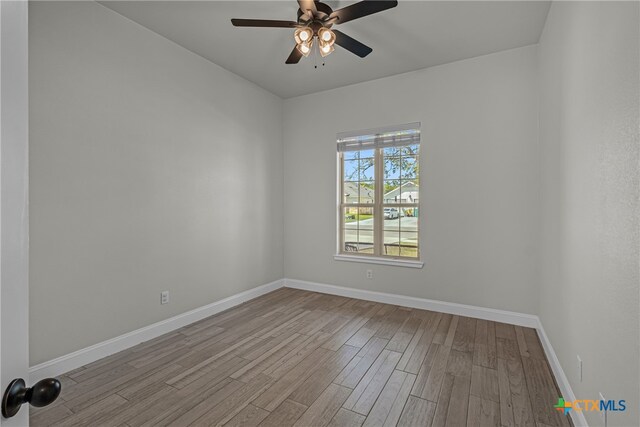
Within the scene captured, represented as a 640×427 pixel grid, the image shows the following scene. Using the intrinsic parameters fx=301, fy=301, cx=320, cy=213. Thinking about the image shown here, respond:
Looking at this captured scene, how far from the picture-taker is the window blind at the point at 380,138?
381cm

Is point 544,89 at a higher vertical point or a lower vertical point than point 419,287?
higher

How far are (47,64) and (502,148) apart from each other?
4166mm

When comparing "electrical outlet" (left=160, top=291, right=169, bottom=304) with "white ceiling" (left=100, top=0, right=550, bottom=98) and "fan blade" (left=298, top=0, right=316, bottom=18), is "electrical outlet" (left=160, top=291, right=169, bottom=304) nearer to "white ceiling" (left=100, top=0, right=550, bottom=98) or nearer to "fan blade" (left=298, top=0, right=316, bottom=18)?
Answer: "white ceiling" (left=100, top=0, right=550, bottom=98)

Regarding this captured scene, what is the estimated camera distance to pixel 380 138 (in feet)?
13.3

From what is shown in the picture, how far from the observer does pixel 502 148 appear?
3297 millimetres

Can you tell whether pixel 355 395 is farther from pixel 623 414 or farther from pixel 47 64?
pixel 47 64

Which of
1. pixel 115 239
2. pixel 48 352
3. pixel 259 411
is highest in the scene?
pixel 115 239

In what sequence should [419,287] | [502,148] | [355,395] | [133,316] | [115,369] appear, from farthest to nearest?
[419,287]
[502,148]
[133,316]
[115,369]
[355,395]

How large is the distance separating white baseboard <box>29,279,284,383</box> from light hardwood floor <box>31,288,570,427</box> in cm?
7

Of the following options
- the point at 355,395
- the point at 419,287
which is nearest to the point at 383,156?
the point at 419,287

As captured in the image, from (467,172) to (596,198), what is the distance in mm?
2029

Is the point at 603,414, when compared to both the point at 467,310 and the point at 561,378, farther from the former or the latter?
the point at 467,310

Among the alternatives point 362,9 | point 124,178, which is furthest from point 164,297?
point 362,9

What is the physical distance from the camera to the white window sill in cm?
377
